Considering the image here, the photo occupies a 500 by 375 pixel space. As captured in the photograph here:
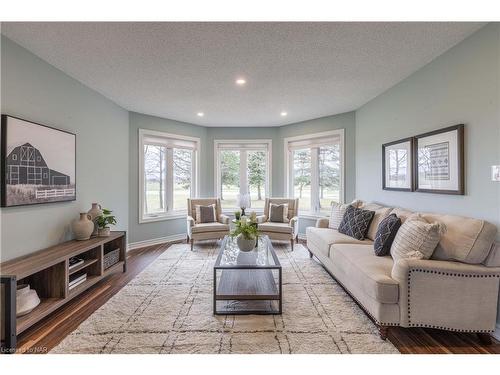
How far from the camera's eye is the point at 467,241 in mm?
1905

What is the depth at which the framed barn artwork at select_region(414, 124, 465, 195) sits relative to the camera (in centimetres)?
228

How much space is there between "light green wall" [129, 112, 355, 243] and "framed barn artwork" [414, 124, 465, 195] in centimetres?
177

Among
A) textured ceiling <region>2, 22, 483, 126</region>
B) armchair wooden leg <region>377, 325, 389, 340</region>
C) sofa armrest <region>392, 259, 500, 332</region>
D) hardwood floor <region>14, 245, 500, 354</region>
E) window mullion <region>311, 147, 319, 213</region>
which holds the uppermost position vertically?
textured ceiling <region>2, 22, 483, 126</region>

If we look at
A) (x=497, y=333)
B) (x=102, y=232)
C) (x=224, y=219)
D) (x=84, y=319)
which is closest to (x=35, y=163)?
(x=102, y=232)

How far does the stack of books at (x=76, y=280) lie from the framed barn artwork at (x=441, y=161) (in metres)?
3.90

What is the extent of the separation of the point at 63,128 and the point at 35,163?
2.15 ft

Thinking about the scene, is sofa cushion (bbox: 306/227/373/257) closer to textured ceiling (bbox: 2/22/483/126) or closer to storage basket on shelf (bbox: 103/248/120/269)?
textured ceiling (bbox: 2/22/483/126)

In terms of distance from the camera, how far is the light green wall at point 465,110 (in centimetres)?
199

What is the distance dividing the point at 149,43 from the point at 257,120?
3.07 m

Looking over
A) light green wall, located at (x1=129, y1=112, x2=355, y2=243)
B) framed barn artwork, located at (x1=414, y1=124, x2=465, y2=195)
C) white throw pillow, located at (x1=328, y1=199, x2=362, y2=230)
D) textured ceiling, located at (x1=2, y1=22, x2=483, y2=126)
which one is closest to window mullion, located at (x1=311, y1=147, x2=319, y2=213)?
light green wall, located at (x1=129, y1=112, x2=355, y2=243)

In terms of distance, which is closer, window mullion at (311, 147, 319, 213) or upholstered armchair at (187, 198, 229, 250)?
upholstered armchair at (187, 198, 229, 250)

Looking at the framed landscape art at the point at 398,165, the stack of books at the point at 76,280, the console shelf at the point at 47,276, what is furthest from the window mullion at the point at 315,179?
the stack of books at the point at 76,280

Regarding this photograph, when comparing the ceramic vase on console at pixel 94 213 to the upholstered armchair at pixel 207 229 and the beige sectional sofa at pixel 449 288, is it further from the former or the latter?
the beige sectional sofa at pixel 449 288

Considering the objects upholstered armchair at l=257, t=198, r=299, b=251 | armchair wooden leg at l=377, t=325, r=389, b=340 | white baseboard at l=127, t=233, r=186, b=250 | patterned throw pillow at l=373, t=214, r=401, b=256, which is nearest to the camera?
armchair wooden leg at l=377, t=325, r=389, b=340
